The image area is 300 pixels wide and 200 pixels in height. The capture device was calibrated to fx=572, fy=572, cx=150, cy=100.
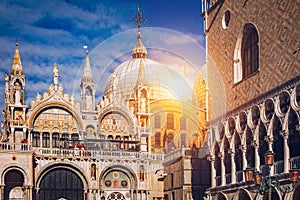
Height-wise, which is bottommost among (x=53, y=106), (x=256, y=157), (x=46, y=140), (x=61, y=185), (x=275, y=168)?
(x=61, y=185)

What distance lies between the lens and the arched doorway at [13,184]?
3231 centimetres

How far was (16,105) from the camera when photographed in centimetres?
3375

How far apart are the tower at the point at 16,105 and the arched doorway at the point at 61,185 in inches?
109

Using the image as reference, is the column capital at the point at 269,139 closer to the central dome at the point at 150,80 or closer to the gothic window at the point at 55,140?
the gothic window at the point at 55,140

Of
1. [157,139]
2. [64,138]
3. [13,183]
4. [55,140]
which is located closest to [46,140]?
[55,140]

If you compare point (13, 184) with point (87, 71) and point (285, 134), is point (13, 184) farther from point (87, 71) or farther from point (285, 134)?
point (285, 134)

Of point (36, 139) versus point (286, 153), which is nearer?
point (286, 153)

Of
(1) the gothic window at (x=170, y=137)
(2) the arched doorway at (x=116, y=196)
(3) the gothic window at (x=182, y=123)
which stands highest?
(3) the gothic window at (x=182, y=123)

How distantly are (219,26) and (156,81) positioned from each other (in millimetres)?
15342

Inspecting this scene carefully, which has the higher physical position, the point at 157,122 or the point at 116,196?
the point at 157,122

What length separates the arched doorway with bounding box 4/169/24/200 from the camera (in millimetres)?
32312

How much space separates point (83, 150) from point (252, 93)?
12.1 meters

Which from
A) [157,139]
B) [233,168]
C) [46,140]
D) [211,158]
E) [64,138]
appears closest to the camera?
[233,168]

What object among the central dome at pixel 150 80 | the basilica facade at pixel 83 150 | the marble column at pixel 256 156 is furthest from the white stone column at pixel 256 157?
the central dome at pixel 150 80
